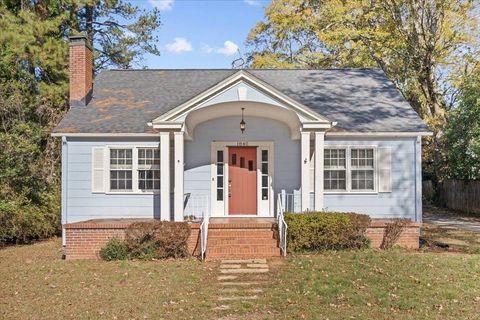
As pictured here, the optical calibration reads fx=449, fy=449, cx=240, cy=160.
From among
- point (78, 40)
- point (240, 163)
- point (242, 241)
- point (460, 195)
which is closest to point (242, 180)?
point (240, 163)

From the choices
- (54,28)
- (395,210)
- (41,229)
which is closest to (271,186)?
(395,210)

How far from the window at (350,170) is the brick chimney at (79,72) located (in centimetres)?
806

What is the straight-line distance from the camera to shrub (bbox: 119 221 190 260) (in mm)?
10711

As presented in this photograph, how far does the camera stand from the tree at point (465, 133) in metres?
19.6

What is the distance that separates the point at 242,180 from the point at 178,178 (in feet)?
8.97

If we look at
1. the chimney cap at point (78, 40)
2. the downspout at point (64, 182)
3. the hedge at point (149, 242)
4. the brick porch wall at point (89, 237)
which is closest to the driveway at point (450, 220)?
the hedge at point (149, 242)

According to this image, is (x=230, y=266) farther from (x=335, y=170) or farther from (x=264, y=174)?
(x=335, y=170)

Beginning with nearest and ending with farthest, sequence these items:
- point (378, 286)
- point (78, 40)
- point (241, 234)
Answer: point (378, 286)
point (241, 234)
point (78, 40)

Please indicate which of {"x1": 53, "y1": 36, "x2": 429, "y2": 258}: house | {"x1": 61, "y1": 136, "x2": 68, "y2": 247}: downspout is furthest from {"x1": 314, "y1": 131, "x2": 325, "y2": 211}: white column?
{"x1": 61, "y1": 136, "x2": 68, "y2": 247}: downspout

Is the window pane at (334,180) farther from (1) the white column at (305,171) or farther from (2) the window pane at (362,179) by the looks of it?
(1) the white column at (305,171)

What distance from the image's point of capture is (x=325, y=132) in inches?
499

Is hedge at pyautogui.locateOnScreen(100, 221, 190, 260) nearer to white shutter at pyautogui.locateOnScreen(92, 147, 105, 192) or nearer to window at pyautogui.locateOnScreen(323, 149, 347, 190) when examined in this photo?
white shutter at pyautogui.locateOnScreen(92, 147, 105, 192)

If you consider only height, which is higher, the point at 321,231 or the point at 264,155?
the point at 264,155

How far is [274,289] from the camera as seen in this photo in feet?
26.1
